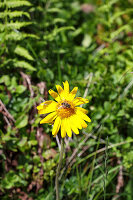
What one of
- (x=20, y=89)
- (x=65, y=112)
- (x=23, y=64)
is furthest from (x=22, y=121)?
(x=65, y=112)

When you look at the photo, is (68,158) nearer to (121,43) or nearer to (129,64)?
(129,64)

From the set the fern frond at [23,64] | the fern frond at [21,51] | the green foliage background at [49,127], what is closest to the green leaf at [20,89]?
the green foliage background at [49,127]

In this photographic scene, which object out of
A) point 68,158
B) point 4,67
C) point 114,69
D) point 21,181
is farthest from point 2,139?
point 114,69

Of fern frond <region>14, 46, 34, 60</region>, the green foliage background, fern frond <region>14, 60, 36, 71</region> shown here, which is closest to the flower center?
the green foliage background

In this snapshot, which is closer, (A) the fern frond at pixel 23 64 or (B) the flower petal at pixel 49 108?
(B) the flower petal at pixel 49 108

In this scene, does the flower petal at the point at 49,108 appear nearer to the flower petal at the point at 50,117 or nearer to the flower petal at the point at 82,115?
the flower petal at the point at 50,117

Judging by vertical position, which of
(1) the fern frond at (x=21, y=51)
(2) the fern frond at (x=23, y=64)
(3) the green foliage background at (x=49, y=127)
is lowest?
(3) the green foliage background at (x=49, y=127)

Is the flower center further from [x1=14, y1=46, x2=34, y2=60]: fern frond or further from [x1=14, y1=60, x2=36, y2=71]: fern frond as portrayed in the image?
[x1=14, y1=46, x2=34, y2=60]: fern frond
